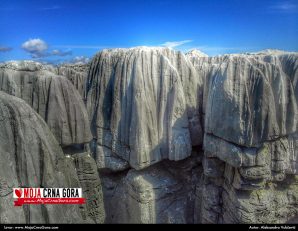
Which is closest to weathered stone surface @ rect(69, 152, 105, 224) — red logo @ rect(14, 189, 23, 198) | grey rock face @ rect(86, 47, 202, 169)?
red logo @ rect(14, 189, 23, 198)

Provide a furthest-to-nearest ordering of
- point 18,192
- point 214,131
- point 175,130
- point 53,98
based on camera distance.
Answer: point 175,130 → point 214,131 → point 53,98 → point 18,192

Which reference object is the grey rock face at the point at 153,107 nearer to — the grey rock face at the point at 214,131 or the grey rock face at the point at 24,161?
the grey rock face at the point at 214,131

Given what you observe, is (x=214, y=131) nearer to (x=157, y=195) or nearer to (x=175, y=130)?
(x=175, y=130)

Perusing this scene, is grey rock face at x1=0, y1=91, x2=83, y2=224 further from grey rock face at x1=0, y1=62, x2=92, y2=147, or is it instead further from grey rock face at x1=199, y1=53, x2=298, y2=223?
grey rock face at x1=199, y1=53, x2=298, y2=223

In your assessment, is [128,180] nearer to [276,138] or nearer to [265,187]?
[265,187]

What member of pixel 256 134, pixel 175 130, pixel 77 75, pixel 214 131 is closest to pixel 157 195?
pixel 175 130

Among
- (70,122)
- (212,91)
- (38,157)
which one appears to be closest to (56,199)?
(38,157)
